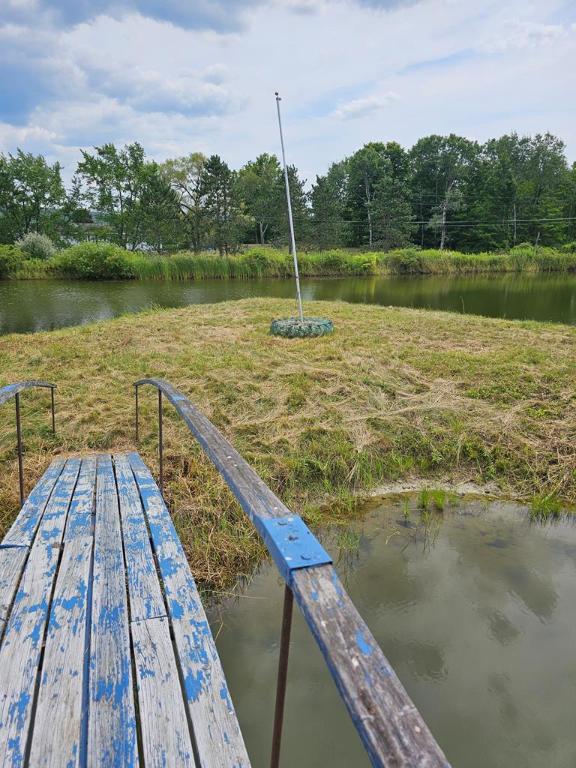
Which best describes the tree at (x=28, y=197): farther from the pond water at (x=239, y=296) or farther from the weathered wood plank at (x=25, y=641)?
the weathered wood plank at (x=25, y=641)

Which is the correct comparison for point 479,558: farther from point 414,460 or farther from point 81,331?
point 81,331

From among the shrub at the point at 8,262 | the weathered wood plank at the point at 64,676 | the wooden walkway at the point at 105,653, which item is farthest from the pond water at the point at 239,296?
the weathered wood plank at the point at 64,676

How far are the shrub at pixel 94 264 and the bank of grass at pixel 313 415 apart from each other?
2100 cm

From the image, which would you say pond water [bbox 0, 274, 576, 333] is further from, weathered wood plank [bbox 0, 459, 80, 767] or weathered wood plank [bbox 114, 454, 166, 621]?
weathered wood plank [bbox 0, 459, 80, 767]

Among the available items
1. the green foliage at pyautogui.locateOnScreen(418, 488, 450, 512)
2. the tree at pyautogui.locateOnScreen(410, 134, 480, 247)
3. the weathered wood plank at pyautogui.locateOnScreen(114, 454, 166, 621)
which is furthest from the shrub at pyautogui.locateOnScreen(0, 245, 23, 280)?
the tree at pyautogui.locateOnScreen(410, 134, 480, 247)

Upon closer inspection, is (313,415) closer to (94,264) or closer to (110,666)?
(110,666)

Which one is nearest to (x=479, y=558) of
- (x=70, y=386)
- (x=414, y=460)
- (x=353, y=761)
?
(x=414, y=460)

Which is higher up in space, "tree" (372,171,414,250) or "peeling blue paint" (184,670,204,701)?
"tree" (372,171,414,250)

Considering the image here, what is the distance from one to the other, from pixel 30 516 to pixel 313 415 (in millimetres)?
3419

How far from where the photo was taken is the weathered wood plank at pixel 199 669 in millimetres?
1359

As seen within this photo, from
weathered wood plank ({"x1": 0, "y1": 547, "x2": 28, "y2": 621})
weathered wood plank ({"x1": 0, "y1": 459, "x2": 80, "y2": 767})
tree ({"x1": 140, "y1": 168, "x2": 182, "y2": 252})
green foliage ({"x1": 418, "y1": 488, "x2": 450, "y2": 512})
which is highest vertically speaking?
tree ({"x1": 140, "y1": 168, "x2": 182, "y2": 252})

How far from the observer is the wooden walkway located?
4.42ft

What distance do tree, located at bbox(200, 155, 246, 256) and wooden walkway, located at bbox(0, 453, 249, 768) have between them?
4006 centimetres

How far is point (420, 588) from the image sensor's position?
10.6ft
